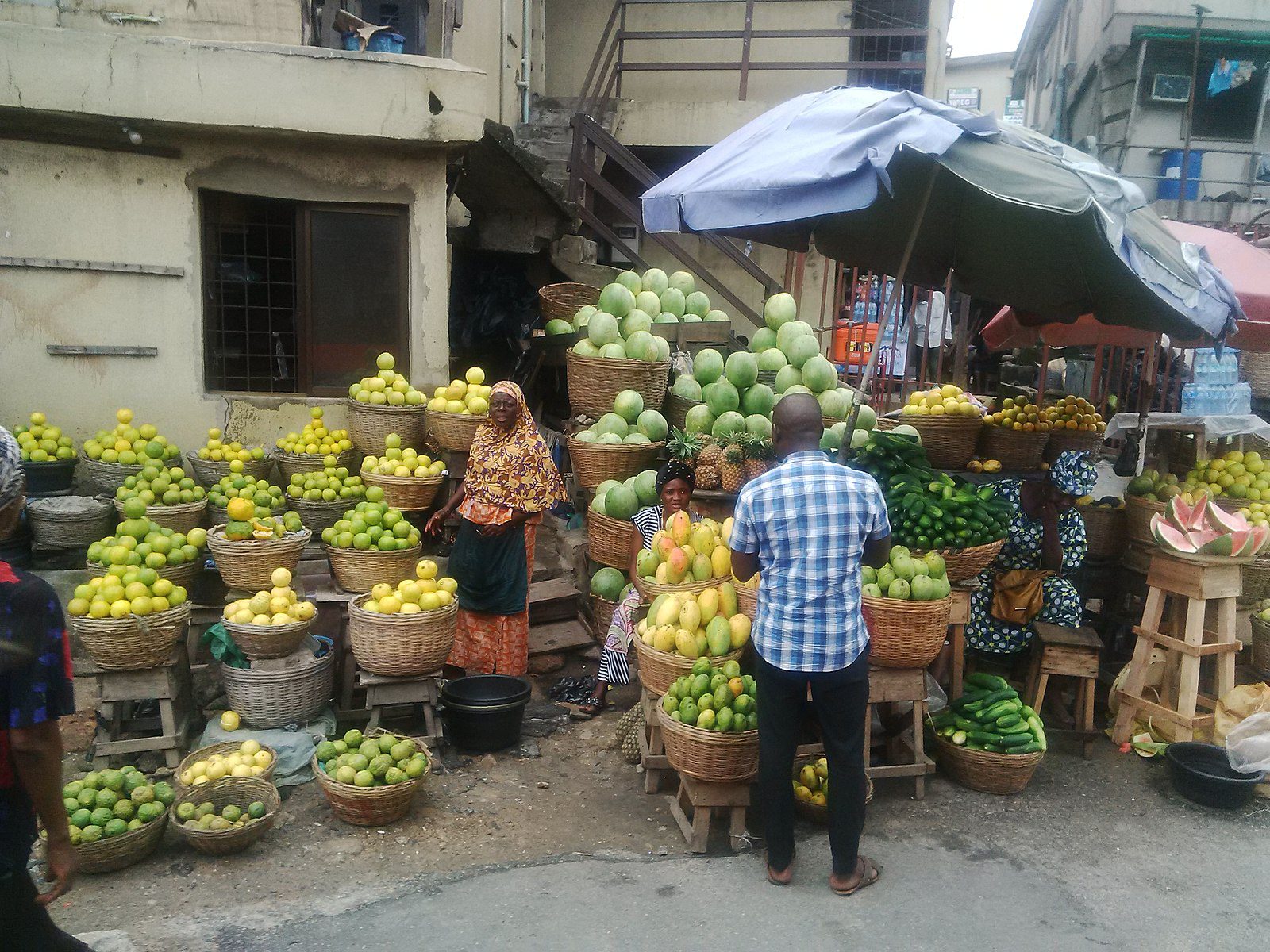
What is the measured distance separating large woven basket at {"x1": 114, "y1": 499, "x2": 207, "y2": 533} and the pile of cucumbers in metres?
4.93

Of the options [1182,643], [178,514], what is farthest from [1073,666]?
[178,514]

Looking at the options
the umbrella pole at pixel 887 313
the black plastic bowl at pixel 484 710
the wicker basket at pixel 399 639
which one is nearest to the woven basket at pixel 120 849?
the wicker basket at pixel 399 639

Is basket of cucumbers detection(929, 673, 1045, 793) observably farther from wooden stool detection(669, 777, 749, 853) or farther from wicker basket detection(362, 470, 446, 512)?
wicker basket detection(362, 470, 446, 512)

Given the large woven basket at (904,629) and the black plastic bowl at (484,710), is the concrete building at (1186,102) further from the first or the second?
the black plastic bowl at (484,710)

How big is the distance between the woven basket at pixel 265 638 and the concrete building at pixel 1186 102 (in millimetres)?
17335

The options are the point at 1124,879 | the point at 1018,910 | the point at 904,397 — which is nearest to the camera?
the point at 1018,910

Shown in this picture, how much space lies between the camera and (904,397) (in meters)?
12.9

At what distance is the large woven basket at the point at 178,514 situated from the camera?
6230mm

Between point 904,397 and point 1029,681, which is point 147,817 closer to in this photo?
point 1029,681

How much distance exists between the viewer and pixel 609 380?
24.4ft

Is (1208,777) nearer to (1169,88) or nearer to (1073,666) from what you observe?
(1073,666)

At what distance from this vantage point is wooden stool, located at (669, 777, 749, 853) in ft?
14.4

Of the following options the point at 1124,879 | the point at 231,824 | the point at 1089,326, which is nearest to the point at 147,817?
the point at 231,824

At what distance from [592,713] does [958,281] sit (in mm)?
3929
